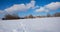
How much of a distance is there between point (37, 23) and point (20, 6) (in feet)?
1.11

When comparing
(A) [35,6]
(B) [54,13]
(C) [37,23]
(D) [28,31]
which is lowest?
(D) [28,31]

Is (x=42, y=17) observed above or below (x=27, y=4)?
below

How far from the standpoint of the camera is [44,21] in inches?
55.5

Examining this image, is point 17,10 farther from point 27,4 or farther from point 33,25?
point 33,25

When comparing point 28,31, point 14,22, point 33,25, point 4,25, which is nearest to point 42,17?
point 33,25

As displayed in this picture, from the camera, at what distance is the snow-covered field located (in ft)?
4.57

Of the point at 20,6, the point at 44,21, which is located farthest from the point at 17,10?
the point at 44,21

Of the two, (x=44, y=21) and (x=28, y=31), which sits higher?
(x=44, y=21)

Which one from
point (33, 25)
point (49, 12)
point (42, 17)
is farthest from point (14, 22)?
point (49, 12)

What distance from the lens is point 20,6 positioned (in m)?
1.46

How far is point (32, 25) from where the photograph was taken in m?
1.41

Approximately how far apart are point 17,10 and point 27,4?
0.17 meters

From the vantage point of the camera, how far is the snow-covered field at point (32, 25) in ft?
4.57

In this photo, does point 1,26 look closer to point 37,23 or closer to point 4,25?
point 4,25
